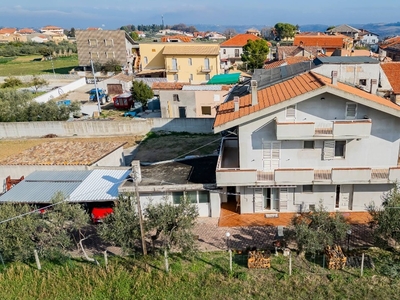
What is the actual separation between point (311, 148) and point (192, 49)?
144ft

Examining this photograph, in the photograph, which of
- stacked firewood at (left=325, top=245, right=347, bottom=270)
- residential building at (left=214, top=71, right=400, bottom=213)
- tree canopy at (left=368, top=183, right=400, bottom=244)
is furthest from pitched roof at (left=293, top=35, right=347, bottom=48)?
stacked firewood at (left=325, top=245, right=347, bottom=270)

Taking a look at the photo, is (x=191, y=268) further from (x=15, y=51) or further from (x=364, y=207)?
(x=15, y=51)

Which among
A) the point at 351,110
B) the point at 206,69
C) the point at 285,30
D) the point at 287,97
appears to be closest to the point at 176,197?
the point at 287,97

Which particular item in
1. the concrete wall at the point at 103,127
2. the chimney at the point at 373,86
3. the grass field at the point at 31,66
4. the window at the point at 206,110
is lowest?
the concrete wall at the point at 103,127

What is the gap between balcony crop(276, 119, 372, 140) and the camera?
1928 centimetres

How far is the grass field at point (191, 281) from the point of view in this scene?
16016mm

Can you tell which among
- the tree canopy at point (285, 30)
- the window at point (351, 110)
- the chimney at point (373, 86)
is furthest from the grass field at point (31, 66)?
the window at point (351, 110)

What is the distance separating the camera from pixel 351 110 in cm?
2020

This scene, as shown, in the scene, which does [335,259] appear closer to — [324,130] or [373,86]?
[324,130]

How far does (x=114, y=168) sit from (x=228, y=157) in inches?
347

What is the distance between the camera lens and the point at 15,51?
447 feet

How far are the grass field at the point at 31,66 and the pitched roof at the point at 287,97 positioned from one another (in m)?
83.0

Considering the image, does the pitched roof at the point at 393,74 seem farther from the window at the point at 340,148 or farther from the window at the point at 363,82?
the window at the point at 340,148

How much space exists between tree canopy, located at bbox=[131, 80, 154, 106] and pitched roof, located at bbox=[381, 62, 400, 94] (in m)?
29.6
